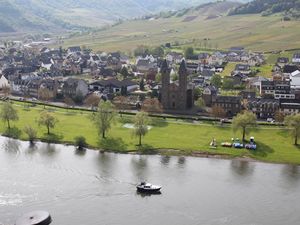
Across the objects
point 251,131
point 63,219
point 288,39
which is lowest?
point 63,219

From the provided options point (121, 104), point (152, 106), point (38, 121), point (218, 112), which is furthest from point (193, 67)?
point (38, 121)

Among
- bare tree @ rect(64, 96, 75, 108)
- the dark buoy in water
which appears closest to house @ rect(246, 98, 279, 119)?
bare tree @ rect(64, 96, 75, 108)

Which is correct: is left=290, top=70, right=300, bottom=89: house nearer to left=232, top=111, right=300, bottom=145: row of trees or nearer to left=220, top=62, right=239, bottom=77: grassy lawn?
left=220, top=62, right=239, bottom=77: grassy lawn

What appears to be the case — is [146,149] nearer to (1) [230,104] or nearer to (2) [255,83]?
(1) [230,104]

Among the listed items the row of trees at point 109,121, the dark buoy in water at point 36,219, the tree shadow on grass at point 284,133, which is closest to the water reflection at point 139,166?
the row of trees at point 109,121

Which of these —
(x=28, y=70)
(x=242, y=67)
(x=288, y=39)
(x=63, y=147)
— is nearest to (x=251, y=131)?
(x=63, y=147)

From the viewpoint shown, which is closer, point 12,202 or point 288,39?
point 12,202

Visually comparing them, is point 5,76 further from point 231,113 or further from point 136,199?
point 136,199
